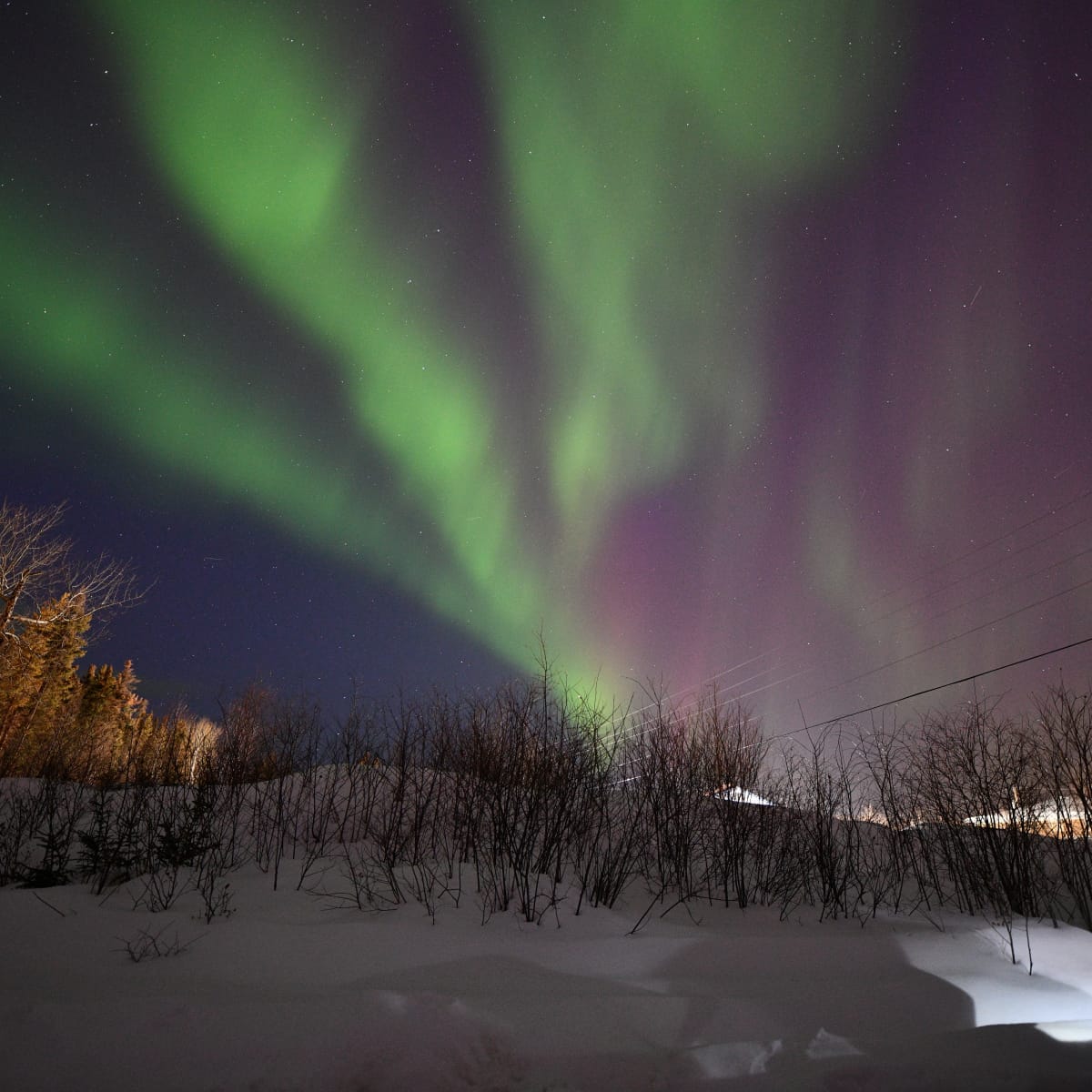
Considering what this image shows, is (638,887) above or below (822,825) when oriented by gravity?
below

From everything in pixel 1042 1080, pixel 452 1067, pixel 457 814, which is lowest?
pixel 452 1067

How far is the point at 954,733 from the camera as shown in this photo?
9984 mm

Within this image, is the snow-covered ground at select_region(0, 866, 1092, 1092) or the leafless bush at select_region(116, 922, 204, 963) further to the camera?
the leafless bush at select_region(116, 922, 204, 963)

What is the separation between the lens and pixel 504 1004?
13.3ft

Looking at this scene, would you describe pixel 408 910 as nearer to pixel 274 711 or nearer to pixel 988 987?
pixel 988 987

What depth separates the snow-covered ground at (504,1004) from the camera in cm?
315

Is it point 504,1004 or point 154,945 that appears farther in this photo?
point 154,945

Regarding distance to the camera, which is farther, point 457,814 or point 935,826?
point 935,826

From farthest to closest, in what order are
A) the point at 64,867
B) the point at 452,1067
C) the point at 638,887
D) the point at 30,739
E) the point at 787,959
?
the point at 30,739 < the point at 638,887 < the point at 64,867 < the point at 787,959 < the point at 452,1067

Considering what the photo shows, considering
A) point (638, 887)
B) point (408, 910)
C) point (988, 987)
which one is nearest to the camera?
point (988, 987)

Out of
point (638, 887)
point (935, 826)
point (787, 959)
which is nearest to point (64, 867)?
point (638, 887)

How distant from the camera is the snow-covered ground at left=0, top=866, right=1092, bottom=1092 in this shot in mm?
3146

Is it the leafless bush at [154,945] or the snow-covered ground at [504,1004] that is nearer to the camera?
the snow-covered ground at [504,1004]

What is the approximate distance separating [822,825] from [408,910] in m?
6.54
